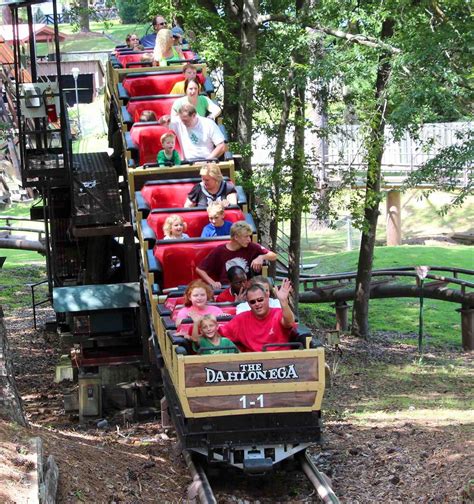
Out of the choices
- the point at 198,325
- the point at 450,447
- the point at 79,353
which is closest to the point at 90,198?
the point at 79,353

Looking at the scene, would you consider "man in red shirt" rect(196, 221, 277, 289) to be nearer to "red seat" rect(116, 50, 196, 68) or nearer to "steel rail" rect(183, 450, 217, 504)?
"steel rail" rect(183, 450, 217, 504)

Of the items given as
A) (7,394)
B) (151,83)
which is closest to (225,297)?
(7,394)

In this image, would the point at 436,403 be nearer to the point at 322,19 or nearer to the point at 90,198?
the point at 90,198

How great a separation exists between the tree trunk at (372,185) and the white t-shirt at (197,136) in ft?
11.4

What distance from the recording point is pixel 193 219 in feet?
38.8

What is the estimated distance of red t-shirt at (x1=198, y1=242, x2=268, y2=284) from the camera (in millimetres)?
10586

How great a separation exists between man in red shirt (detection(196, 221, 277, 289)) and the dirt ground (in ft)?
5.69

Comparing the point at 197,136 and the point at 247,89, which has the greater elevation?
the point at 247,89

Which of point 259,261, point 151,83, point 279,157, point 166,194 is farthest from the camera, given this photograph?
point 279,157

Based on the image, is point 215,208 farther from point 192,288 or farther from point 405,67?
point 405,67

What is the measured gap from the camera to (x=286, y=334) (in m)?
9.24

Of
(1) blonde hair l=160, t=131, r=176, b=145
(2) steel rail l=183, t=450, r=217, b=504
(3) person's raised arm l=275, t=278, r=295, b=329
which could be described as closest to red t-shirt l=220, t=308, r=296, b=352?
(3) person's raised arm l=275, t=278, r=295, b=329

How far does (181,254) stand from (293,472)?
2747 mm

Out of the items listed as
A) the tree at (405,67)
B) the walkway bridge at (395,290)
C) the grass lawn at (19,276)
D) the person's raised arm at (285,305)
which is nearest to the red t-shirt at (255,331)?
the person's raised arm at (285,305)
